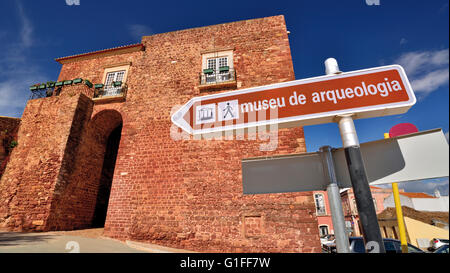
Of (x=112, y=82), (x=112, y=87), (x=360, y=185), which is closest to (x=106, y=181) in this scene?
(x=112, y=87)

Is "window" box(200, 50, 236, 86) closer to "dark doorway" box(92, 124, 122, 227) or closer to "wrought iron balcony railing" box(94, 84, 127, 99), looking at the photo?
"wrought iron balcony railing" box(94, 84, 127, 99)

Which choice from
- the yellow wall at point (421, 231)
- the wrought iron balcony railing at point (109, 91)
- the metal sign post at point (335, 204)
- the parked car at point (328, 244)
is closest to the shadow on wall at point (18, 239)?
the wrought iron balcony railing at point (109, 91)

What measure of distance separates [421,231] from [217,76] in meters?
18.4

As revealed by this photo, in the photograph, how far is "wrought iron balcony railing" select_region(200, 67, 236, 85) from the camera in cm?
920

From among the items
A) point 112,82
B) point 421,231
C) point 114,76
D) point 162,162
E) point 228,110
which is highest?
point 114,76

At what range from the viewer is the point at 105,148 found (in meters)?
11.3

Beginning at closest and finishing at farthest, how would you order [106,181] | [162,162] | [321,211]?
[162,162] → [106,181] → [321,211]

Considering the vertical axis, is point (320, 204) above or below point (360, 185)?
above

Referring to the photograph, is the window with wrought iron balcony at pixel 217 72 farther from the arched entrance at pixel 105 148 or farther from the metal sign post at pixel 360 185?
the metal sign post at pixel 360 185

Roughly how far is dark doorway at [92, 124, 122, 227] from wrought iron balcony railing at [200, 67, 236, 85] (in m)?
6.05

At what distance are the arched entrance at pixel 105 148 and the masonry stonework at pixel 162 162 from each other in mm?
90

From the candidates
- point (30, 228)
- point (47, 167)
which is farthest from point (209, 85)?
point (30, 228)

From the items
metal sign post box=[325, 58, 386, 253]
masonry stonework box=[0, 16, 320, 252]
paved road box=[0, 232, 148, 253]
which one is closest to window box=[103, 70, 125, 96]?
masonry stonework box=[0, 16, 320, 252]

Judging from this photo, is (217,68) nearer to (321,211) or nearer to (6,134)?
(6,134)
